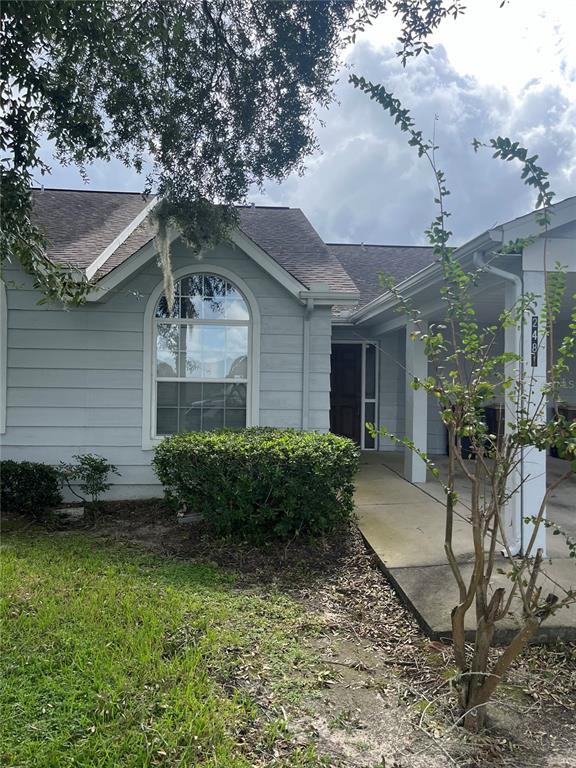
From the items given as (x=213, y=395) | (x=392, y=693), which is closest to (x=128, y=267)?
(x=213, y=395)

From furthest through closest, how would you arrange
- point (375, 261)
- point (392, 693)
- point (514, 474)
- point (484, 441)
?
point (375, 261)
point (514, 474)
point (392, 693)
point (484, 441)

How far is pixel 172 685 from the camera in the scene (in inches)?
102

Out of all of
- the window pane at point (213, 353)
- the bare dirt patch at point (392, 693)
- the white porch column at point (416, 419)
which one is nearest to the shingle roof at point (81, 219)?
the window pane at point (213, 353)

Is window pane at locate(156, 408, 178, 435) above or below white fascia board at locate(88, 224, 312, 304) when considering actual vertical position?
below

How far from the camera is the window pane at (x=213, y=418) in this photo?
692 centimetres

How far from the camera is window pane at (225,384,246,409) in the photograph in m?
6.94

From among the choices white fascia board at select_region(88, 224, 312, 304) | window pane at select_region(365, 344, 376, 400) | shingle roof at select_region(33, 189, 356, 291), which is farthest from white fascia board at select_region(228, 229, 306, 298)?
window pane at select_region(365, 344, 376, 400)

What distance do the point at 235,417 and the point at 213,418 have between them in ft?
0.99

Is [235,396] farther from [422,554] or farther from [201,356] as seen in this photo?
[422,554]

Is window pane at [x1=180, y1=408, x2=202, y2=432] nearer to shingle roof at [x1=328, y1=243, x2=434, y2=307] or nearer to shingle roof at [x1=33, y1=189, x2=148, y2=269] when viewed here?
shingle roof at [x1=33, y1=189, x2=148, y2=269]

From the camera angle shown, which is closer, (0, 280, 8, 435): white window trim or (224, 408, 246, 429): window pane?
(0, 280, 8, 435): white window trim

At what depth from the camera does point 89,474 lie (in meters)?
6.42

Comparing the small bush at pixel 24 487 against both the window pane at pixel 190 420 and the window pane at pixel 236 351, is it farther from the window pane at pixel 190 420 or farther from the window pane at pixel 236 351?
the window pane at pixel 236 351

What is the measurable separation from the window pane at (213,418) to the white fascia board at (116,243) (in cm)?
231
